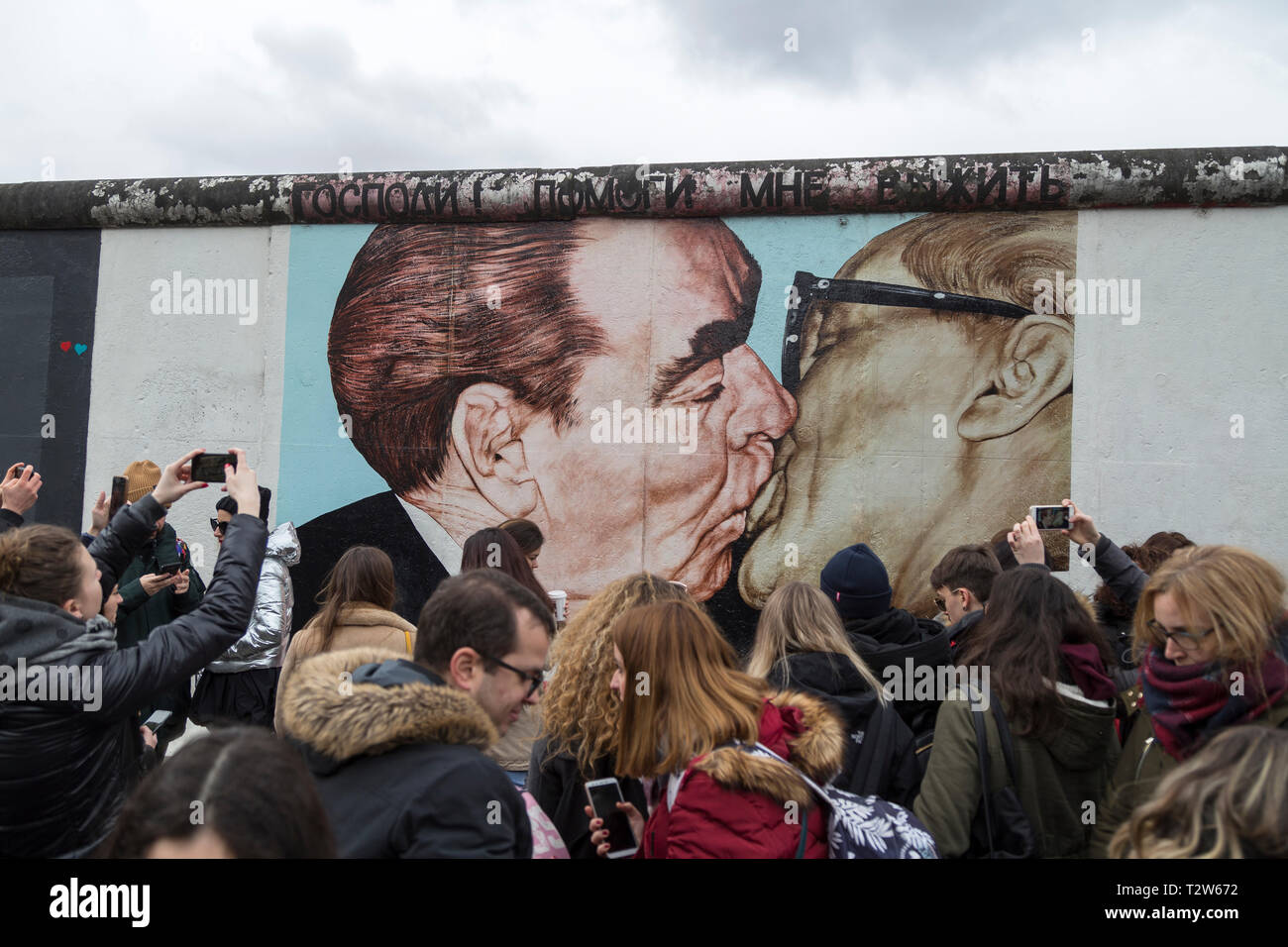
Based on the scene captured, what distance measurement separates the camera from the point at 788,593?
3049mm

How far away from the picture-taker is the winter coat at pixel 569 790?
2.39 m

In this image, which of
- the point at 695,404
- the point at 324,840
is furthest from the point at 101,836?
the point at 695,404

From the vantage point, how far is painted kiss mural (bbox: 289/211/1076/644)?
644cm


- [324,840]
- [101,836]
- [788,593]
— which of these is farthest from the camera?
[788,593]

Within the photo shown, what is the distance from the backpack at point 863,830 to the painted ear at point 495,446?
4943 millimetres

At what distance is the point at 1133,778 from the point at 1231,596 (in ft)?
2.20

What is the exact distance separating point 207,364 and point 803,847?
6.89 m

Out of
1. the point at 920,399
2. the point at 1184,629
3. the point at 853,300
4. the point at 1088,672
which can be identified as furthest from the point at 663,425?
the point at 1184,629

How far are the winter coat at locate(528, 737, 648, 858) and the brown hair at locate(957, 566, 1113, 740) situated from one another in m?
1.18

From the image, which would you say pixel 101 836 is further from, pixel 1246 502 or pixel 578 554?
pixel 1246 502

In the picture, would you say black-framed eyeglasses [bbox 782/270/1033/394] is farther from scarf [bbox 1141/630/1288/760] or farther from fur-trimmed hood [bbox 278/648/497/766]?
fur-trimmed hood [bbox 278/648/497/766]

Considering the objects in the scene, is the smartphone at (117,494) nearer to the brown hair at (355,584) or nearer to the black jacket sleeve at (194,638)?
the brown hair at (355,584)

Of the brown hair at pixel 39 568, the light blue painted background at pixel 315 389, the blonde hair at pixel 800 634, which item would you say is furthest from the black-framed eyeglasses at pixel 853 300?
the brown hair at pixel 39 568

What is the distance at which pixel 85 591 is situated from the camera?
2.58 meters
